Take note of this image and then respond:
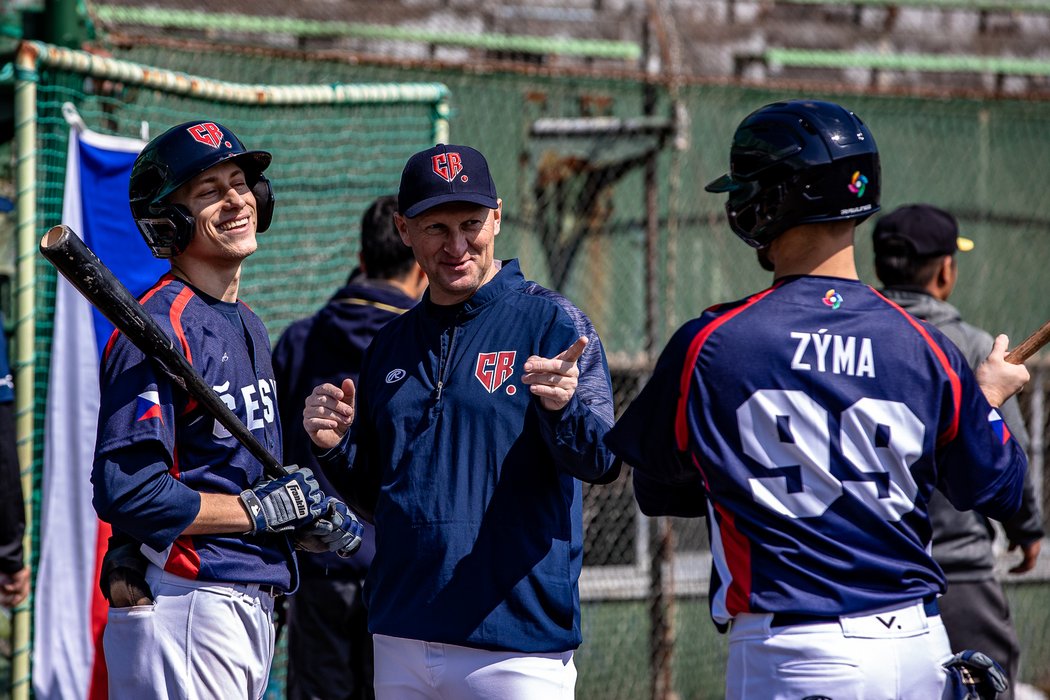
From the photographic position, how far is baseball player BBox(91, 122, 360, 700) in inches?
115

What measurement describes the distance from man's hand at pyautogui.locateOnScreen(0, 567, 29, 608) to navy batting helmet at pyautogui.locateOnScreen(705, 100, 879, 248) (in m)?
2.99

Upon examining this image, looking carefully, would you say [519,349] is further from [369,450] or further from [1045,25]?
[1045,25]

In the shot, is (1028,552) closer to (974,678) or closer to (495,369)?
(974,678)

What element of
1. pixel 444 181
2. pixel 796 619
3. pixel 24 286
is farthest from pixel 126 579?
pixel 24 286

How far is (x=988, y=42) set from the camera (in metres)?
9.29

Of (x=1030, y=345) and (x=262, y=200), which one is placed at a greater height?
(x=262, y=200)

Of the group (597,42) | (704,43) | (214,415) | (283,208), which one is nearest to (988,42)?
(704,43)

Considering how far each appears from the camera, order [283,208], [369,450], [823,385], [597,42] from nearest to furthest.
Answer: [823,385] < [369,450] < [283,208] < [597,42]

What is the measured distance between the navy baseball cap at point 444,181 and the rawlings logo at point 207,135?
50 cm

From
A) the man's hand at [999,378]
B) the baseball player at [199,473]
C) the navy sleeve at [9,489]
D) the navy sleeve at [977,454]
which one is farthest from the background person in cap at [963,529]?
the navy sleeve at [9,489]

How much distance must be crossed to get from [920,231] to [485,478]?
7.49ft

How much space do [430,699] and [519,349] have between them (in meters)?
0.91

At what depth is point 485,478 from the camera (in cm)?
310

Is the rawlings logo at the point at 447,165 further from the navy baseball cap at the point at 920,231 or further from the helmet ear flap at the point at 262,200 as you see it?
the navy baseball cap at the point at 920,231
